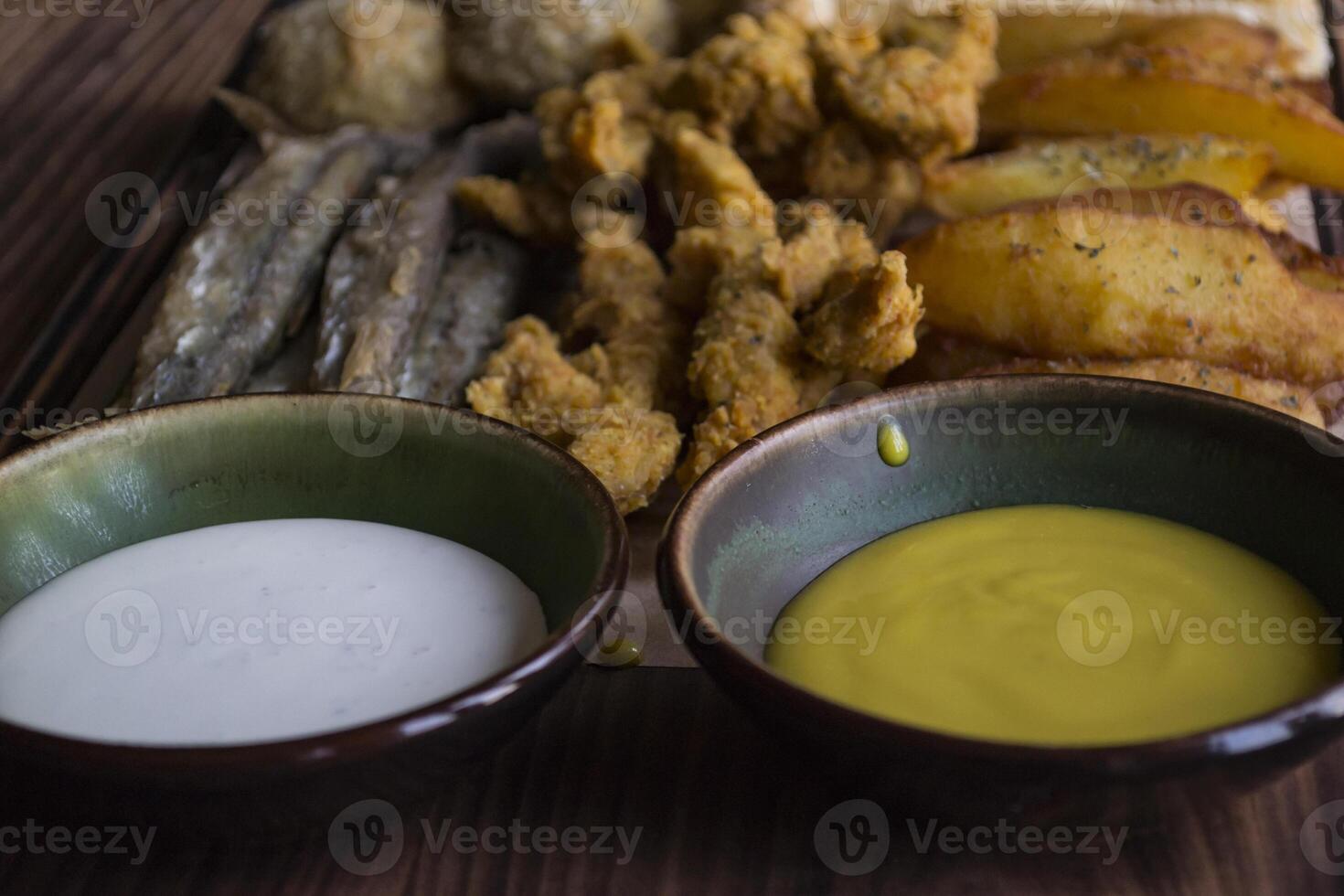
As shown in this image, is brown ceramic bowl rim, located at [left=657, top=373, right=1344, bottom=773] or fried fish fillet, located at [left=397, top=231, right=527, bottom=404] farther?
fried fish fillet, located at [left=397, top=231, right=527, bottom=404]

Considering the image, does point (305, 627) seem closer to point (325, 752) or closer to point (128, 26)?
point (325, 752)

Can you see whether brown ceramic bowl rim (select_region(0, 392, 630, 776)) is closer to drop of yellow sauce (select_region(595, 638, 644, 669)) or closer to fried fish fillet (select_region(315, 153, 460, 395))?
drop of yellow sauce (select_region(595, 638, 644, 669))
